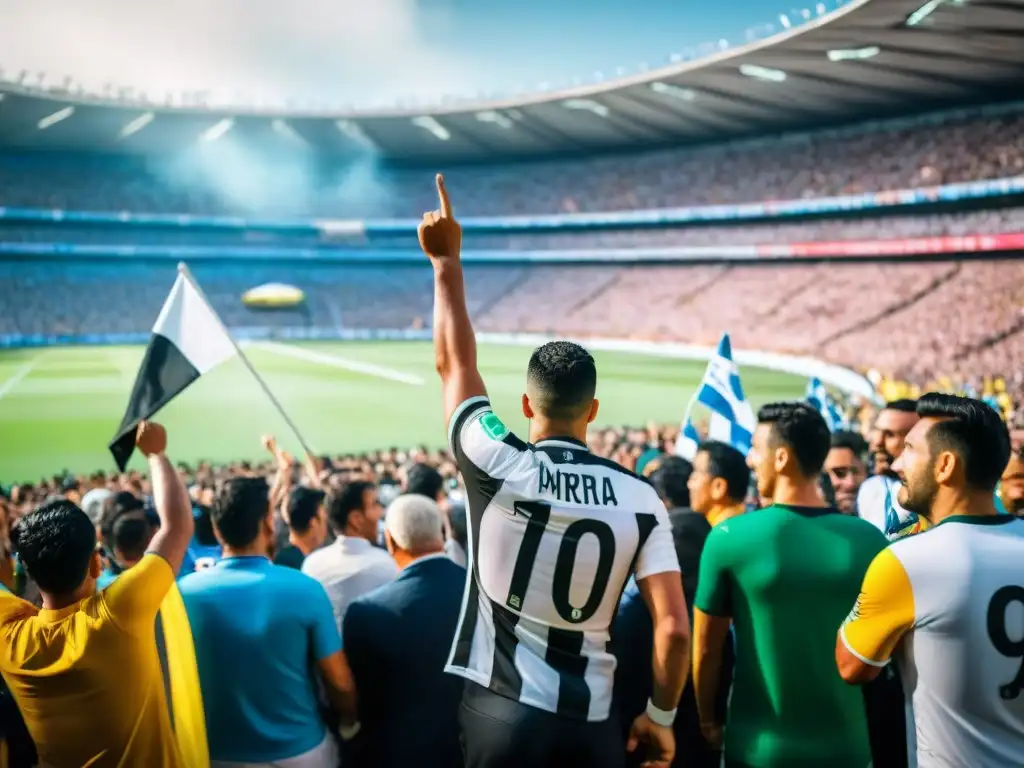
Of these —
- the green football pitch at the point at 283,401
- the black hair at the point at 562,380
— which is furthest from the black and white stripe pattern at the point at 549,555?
the green football pitch at the point at 283,401

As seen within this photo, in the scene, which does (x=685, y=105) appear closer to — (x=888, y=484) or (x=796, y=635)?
(x=888, y=484)

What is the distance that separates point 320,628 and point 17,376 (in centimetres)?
3076

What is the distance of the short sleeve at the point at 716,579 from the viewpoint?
3.08 metres

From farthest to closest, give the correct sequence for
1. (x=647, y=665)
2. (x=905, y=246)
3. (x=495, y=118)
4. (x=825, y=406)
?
(x=495, y=118) → (x=905, y=246) → (x=825, y=406) → (x=647, y=665)

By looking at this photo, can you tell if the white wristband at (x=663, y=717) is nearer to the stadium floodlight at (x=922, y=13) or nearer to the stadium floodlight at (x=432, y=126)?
the stadium floodlight at (x=922, y=13)

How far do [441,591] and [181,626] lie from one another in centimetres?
95

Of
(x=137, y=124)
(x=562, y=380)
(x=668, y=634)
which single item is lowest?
Answer: (x=668, y=634)

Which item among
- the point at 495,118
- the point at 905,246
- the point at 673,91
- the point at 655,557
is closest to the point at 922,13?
the point at 905,246

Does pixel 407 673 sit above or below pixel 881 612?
below

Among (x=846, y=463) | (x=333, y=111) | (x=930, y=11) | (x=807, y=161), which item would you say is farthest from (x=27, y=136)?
(x=846, y=463)

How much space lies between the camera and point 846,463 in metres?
6.13

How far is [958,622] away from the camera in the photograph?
8.43ft

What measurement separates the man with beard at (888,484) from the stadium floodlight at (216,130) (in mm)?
46446

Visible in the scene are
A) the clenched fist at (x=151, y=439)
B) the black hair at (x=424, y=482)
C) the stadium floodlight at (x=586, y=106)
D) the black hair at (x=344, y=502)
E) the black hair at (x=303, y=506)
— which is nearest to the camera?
the clenched fist at (x=151, y=439)
